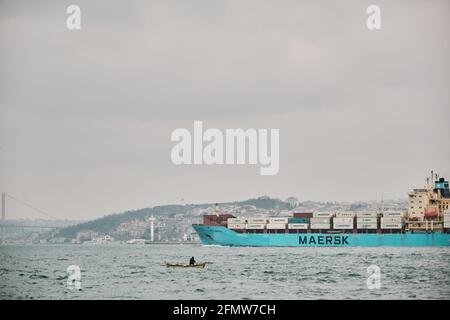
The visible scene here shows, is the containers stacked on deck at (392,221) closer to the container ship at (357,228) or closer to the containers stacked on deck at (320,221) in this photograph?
the container ship at (357,228)

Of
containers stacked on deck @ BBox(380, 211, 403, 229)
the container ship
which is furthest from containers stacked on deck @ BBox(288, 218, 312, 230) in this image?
containers stacked on deck @ BBox(380, 211, 403, 229)

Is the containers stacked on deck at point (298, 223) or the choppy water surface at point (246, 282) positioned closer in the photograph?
the choppy water surface at point (246, 282)

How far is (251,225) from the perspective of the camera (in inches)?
4099

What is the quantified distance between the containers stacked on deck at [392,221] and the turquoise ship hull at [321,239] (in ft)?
3.95

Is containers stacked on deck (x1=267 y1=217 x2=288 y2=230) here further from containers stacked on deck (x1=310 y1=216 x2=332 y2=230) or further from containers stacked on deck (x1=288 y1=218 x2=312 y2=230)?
containers stacked on deck (x1=310 y1=216 x2=332 y2=230)

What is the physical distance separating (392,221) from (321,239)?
8.09 meters

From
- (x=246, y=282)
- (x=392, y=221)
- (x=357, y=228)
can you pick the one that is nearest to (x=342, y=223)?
(x=357, y=228)

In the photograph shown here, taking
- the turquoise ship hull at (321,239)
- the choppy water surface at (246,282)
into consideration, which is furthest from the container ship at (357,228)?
the choppy water surface at (246,282)

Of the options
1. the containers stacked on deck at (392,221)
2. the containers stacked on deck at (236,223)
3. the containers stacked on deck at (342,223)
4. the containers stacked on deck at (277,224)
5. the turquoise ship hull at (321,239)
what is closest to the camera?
the turquoise ship hull at (321,239)

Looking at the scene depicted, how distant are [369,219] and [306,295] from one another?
5923cm

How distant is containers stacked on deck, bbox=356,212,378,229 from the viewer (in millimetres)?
100188

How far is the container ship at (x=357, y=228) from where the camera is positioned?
3839 inches
